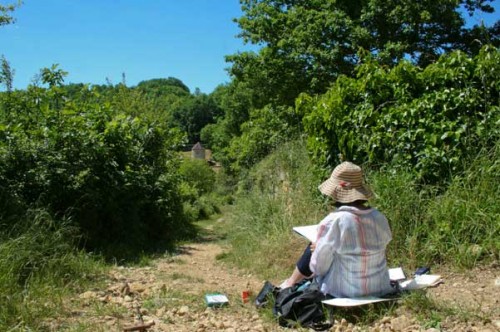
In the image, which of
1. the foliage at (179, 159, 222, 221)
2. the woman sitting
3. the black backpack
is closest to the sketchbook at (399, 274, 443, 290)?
the woman sitting

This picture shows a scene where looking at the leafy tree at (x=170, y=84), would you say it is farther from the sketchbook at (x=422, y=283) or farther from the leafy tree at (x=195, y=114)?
the sketchbook at (x=422, y=283)

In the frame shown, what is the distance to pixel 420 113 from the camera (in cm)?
654

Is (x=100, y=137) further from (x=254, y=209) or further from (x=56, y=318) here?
(x=56, y=318)

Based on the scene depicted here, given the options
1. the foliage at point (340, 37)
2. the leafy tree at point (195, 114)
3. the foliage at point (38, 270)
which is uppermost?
the leafy tree at point (195, 114)

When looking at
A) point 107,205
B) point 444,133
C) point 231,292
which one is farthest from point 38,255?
point 444,133

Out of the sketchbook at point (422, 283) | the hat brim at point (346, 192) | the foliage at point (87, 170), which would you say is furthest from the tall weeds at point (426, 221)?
the foliage at point (87, 170)

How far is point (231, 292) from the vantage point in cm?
602

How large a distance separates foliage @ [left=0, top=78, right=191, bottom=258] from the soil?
7.24 feet

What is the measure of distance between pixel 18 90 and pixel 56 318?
20.3 feet

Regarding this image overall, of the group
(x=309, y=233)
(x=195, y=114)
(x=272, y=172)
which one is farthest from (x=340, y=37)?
(x=195, y=114)

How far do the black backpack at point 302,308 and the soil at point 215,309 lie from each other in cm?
12

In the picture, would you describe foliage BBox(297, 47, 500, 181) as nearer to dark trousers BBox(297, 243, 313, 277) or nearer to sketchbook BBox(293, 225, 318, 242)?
sketchbook BBox(293, 225, 318, 242)

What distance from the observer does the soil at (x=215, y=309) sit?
404cm

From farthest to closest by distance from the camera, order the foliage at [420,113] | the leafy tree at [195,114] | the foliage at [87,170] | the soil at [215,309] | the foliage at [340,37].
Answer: the leafy tree at [195,114] → the foliage at [340,37] → the foliage at [87,170] → the foliage at [420,113] → the soil at [215,309]
